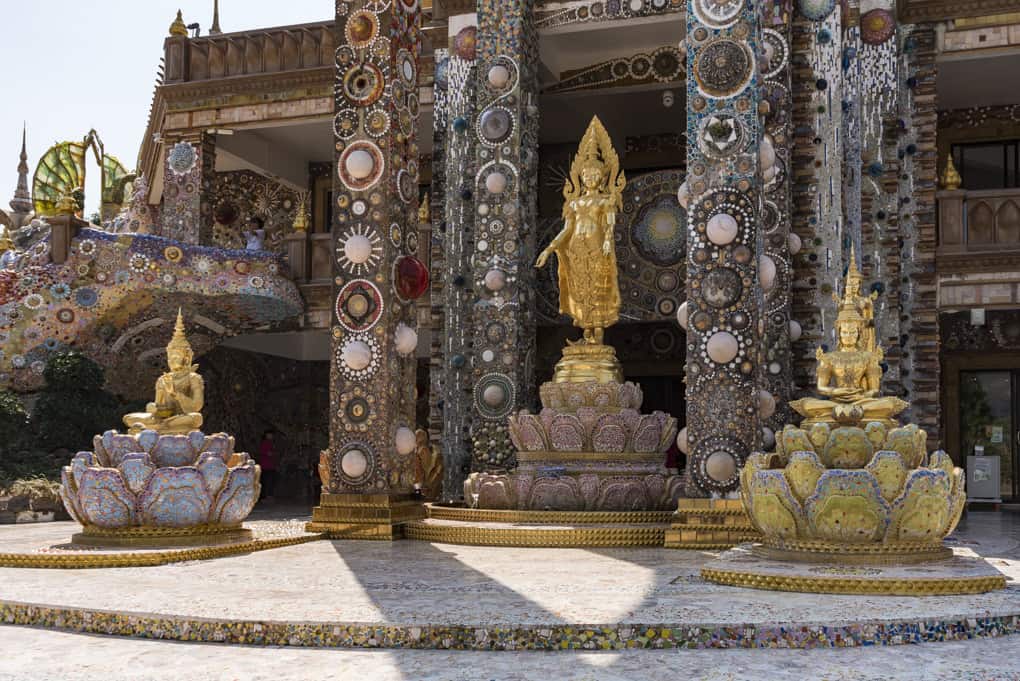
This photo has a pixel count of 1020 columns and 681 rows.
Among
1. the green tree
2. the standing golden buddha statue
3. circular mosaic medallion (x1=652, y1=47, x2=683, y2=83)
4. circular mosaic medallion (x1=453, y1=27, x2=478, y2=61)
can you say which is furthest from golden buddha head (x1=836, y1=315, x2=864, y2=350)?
the green tree

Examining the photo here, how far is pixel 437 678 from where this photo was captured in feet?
10.7

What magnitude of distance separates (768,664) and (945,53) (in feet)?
28.7

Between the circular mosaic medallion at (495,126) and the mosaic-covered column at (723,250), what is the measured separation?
2.75 metres

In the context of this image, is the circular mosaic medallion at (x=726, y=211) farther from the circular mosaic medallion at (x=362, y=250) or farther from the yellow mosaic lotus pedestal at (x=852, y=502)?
the circular mosaic medallion at (x=362, y=250)

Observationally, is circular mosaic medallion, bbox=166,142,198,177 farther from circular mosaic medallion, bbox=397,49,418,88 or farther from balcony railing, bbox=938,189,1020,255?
→ balcony railing, bbox=938,189,1020,255

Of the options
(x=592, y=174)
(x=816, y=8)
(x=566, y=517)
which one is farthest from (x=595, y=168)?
(x=816, y=8)

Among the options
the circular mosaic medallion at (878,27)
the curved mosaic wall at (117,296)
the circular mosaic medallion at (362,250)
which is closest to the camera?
the circular mosaic medallion at (362,250)

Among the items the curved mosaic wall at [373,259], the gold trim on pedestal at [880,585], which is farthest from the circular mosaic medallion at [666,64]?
the gold trim on pedestal at [880,585]

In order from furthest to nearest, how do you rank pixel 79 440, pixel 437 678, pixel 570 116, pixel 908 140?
pixel 570 116
pixel 79 440
pixel 908 140
pixel 437 678

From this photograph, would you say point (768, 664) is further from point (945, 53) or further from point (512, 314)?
point (945, 53)

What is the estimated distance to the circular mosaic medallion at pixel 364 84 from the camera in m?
7.93

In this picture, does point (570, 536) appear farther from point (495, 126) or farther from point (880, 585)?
point (495, 126)

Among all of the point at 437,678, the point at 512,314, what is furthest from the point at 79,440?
the point at 437,678

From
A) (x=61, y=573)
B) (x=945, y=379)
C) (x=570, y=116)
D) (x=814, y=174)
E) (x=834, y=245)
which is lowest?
(x=61, y=573)
